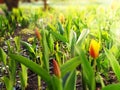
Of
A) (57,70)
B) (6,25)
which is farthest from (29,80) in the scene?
(6,25)

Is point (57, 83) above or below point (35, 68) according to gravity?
below

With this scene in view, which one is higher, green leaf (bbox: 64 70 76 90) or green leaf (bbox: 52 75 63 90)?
green leaf (bbox: 64 70 76 90)

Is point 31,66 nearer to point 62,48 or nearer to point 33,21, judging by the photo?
point 62,48

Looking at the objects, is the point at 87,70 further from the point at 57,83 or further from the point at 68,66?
the point at 57,83

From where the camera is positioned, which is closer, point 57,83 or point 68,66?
point 57,83

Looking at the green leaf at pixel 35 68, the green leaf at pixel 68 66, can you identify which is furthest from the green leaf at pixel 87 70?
the green leaf at pixel 35 68

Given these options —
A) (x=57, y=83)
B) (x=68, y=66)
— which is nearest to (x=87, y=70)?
(x=68, y=66)

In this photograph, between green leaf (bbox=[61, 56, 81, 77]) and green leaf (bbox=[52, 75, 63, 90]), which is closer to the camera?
green leaf (bbox=[52, 75, 63, 90])

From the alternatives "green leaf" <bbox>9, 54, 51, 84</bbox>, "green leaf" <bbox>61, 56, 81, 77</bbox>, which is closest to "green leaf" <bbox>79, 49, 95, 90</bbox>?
"green leaf" <bbox>61, 56, 81, 77</bbox>

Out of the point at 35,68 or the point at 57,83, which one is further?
the point at 35,68

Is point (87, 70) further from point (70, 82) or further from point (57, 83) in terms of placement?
point (57, 83)

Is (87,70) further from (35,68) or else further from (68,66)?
(35,68)

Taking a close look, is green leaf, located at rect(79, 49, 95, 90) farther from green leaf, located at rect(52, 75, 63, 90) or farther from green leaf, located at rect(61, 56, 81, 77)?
green leaf, located at rect(52, 75, 63, 90)
